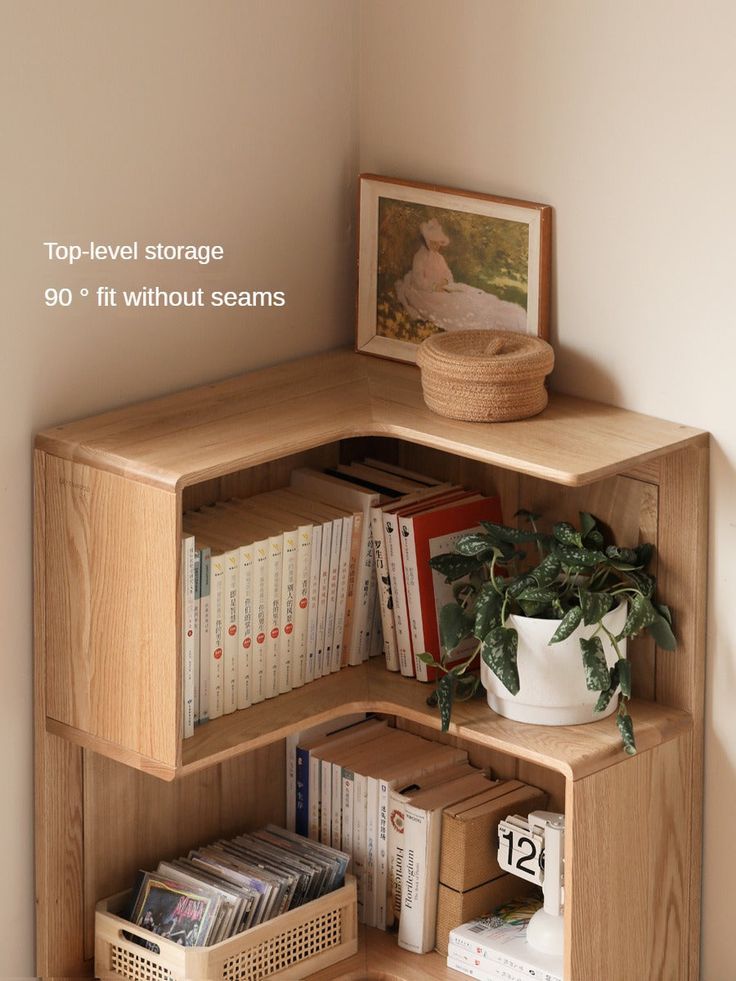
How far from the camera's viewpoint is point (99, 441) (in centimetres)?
210

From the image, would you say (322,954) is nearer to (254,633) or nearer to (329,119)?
(254,633)

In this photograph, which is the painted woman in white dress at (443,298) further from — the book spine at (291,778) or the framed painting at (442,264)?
the book spine at (291,778)

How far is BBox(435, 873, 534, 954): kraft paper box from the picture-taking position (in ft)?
7.72

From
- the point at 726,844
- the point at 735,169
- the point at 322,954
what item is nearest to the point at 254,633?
the point at 322,954

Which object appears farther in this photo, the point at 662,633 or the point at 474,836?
the point at 474,836

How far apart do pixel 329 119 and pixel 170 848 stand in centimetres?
111

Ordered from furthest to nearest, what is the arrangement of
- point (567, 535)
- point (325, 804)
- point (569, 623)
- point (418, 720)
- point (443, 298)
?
point (325, 804), point (443, 298), point (418, 720), point (567, 535), point (569, 623)

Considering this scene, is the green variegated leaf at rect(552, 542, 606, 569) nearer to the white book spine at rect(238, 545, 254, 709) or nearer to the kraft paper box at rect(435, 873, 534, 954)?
the white book spine at rect(238, 545, 254, 709)

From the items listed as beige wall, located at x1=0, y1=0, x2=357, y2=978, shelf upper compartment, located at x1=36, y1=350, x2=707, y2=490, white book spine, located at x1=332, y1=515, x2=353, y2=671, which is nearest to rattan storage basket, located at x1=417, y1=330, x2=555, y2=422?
shelf upper compartment, located at x1=36, y1=350, x2=707, y2=490

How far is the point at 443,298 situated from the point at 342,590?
0.45 metres

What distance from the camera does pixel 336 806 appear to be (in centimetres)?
248

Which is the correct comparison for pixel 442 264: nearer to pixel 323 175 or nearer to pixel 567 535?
pixel 323 175

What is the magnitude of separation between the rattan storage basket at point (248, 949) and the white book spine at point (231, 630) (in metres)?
0.32

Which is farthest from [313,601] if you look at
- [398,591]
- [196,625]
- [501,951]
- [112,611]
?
[501,951]
